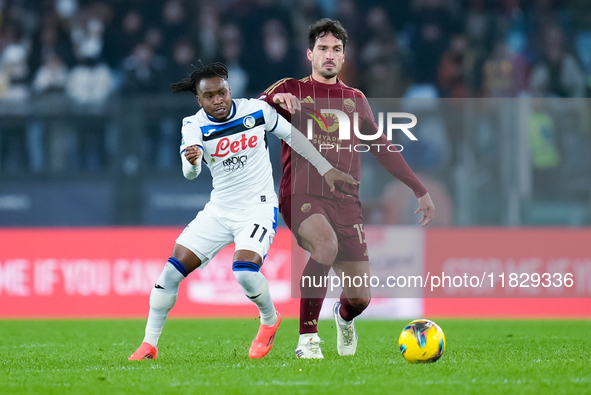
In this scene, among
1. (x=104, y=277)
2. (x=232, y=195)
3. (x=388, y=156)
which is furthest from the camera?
(x=104, y=277)

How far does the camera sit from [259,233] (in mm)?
5668

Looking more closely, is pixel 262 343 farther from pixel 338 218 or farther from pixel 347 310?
pixel 338 218

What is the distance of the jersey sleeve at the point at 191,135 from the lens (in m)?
5.43

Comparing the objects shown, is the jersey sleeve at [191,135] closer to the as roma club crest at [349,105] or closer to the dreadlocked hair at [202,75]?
the dreadlocked hair at [202,75]

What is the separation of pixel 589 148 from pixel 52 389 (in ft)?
25.9

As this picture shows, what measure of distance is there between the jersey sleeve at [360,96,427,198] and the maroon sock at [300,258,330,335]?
37.5 inches

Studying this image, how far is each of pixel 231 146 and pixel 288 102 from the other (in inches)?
19.6

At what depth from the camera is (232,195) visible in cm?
575

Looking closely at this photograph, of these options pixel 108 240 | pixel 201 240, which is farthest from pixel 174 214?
pixel 201 240

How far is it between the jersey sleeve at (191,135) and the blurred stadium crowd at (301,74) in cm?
469

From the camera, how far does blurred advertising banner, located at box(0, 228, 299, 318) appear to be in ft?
33.3

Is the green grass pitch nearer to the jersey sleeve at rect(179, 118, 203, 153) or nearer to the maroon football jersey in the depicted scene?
the maroon football jersey

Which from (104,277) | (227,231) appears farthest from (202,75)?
(104,277)

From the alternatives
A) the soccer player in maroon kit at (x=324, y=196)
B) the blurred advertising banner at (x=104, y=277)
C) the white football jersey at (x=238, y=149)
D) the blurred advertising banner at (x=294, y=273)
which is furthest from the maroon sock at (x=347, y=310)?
the blurred advertising banner at (x=104, y=277)
